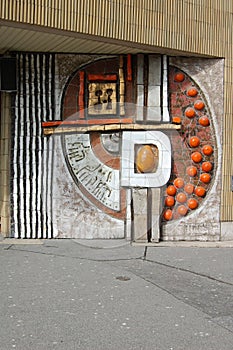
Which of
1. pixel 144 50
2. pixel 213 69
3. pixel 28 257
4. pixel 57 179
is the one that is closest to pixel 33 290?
pixel 28 257

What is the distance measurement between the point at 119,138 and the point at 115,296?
3.93 metres

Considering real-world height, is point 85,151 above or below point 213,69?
below

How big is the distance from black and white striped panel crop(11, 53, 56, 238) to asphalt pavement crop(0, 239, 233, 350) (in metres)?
0.49

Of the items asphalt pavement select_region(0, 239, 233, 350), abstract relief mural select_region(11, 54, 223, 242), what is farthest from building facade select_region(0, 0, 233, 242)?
asphalt pavement select_region(0, 239, 233, 350)

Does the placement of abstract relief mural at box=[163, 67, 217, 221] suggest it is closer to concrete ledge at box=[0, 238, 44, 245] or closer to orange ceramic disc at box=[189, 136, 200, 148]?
orange ceramic disc at box=[189, 136, 200, 148]

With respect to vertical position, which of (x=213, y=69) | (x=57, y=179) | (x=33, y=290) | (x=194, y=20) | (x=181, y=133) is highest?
(x=194, y=20)

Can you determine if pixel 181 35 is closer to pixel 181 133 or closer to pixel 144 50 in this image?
pixel 144 50

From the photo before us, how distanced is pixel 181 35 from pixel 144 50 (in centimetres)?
71

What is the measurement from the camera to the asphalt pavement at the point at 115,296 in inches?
180

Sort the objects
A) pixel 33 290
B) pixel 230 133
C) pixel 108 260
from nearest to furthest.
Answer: pixel 33 290 → pixel 108 260 → pixel 230 133

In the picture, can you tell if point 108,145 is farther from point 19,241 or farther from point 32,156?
point 19,241

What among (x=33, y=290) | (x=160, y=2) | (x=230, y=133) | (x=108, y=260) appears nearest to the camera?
(x=33, y=290)

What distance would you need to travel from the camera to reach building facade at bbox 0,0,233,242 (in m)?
9.22

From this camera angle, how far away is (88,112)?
9.25 m
